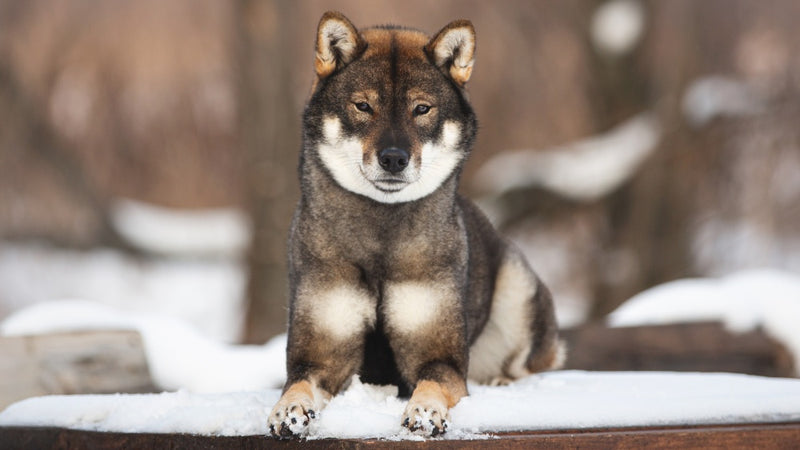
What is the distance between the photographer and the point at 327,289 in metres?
4.03

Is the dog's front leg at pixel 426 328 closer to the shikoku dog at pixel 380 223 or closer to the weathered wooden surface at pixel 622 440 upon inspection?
the shikoku dog at pixel 380 223

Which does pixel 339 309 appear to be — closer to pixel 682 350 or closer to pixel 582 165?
pixel 682 350

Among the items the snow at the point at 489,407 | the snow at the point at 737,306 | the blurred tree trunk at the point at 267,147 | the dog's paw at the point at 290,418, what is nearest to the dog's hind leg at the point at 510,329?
the snow at the point at 489,407

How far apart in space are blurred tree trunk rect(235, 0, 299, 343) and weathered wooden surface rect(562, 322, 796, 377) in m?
4.14

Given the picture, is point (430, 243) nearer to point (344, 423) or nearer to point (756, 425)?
point (344, 423)

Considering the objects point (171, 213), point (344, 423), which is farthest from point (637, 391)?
point (171, 213)

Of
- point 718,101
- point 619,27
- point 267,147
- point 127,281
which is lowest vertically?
point 267,147

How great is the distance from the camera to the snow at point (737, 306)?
→ 21.8 feet

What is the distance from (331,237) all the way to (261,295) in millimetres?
6251

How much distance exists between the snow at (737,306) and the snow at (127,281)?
7.54 m

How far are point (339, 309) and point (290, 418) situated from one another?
696 millimetres

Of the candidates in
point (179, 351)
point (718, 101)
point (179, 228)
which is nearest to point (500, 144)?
point (718, 101)

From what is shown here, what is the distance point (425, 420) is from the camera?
3.40m

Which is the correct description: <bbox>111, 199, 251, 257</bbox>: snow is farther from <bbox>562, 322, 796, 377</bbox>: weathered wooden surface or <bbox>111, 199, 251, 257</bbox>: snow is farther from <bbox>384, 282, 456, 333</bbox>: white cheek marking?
<bbox>384, 282, 456, 333</bbox>: white cheek marking
